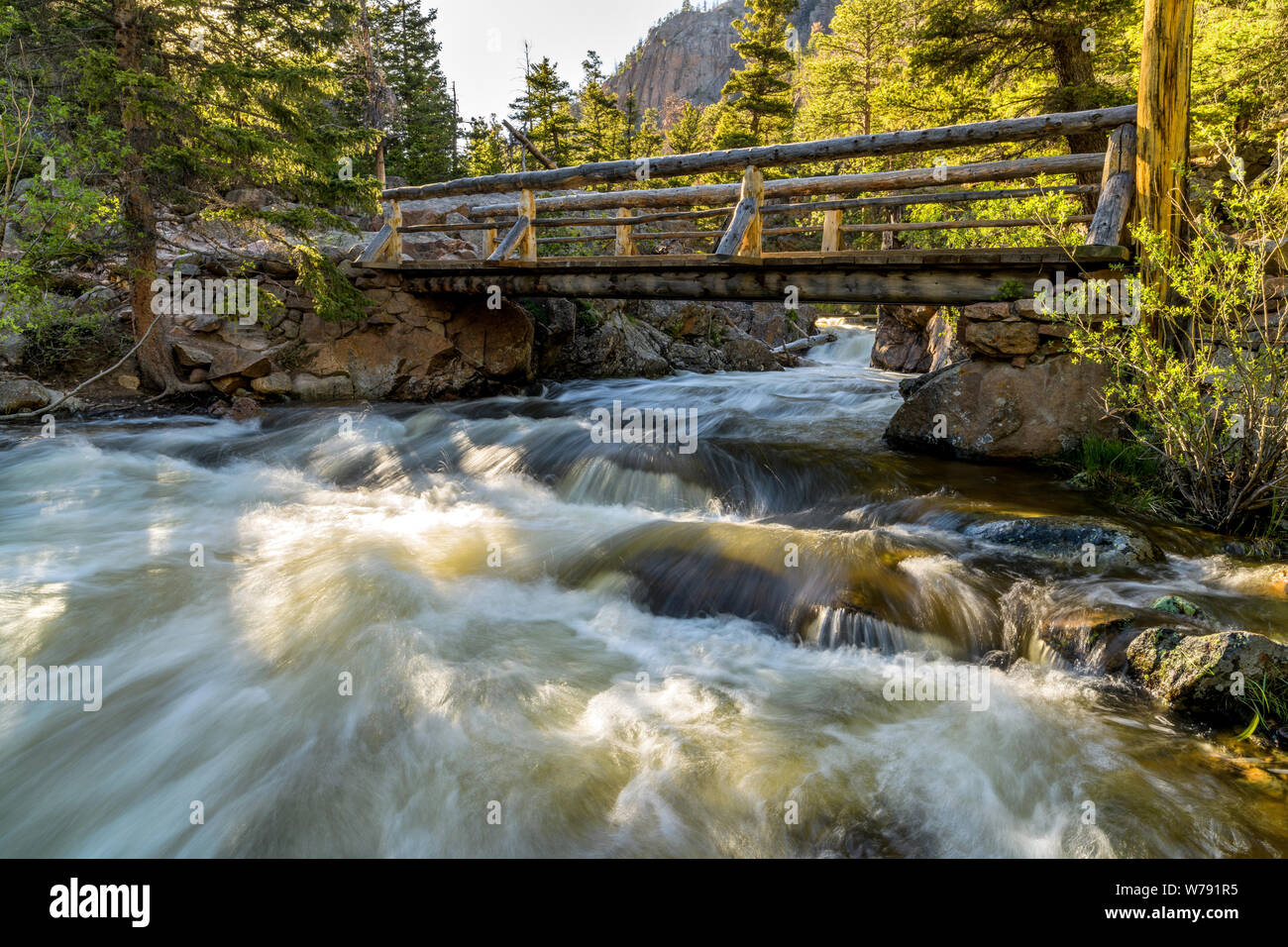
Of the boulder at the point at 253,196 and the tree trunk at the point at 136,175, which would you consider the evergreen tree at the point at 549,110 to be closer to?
the boulder at the point at 253,196

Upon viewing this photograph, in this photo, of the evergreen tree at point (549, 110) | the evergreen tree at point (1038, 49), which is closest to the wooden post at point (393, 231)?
the evergreen tree at point (1038, 49)

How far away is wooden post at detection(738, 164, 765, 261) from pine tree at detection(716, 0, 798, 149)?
1889cm

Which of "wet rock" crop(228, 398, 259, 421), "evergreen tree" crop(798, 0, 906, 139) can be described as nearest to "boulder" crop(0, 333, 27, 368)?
"wet rock" crop(228, 398, 259, 421)

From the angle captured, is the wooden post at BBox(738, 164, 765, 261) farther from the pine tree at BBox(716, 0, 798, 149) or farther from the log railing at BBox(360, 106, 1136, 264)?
the pine tree at BBox(716, 0, 798, 149)

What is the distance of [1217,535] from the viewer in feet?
15.8

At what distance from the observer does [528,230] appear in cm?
904

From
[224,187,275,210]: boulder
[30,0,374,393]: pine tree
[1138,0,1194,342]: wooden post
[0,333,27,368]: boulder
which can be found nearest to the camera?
[1138,0,1194,342]: wooden post

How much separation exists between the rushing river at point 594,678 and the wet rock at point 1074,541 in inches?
6.7

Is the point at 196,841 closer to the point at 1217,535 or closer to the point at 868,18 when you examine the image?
the point at 1217,535

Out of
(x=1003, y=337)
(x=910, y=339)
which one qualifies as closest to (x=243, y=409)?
(x=1003, y=337)

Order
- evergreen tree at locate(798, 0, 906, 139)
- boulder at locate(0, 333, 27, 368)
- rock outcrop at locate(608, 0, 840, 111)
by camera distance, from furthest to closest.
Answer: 1. rock outcrop at locate(608, 0, 840, 111)
2. evergreen tree at locate(798, 0, 906, 139)
3. boulder at locate(0, 333, 27, 368)

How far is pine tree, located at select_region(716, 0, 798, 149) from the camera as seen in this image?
23672 millimetres

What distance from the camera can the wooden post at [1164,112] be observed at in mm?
5672

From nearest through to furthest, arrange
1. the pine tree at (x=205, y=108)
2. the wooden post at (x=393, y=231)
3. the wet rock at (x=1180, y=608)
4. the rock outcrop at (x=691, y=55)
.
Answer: the wet rock at (x=1180, y=608)
the pine tree at (x=205, y=108)
the wooden post at (x=393, y=231)
the rock outcrop at (x=691, y=55)
